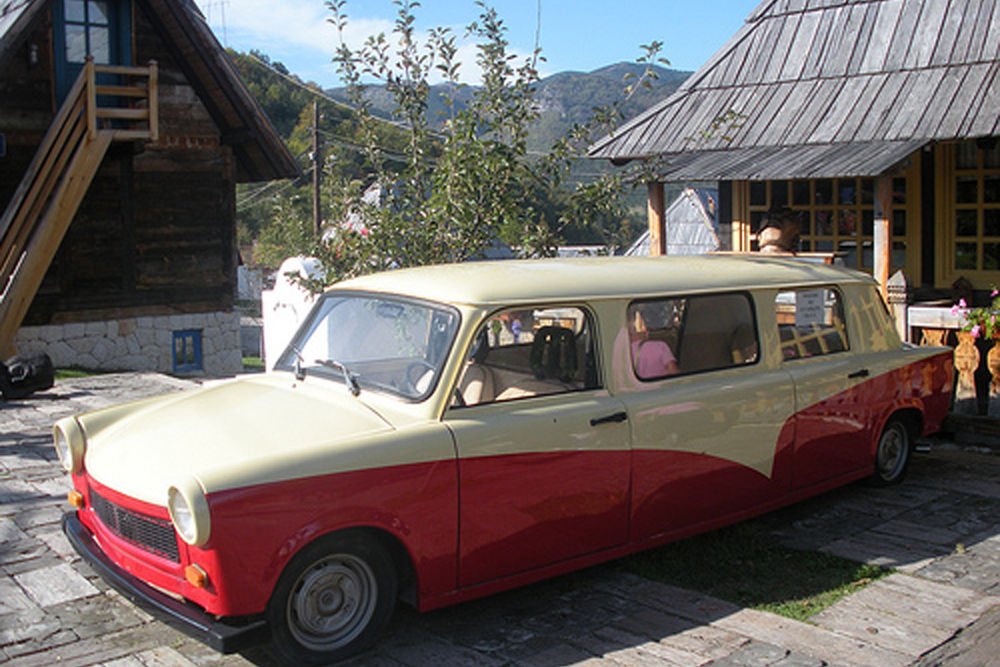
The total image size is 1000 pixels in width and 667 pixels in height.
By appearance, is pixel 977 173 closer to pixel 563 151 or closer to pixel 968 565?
pixel 563 151

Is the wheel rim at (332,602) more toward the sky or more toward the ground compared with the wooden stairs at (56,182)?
more toward the ground

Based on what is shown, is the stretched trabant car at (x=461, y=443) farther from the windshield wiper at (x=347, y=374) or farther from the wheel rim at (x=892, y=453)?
the wheel rim at (x=892, y=453)

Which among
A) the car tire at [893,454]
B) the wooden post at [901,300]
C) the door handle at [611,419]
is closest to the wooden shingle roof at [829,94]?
the wooden post at [901,300]

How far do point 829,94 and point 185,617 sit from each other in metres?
10.1

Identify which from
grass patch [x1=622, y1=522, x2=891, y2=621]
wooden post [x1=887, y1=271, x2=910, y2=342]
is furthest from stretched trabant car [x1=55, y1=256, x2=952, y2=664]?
wooden post [x1=887, y1=271, x2=910, y2=342]

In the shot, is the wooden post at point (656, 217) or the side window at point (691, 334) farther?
the wooden post at point (656, 217)

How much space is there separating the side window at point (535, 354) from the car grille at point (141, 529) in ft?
5.23

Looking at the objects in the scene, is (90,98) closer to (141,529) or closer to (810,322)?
(810,322)

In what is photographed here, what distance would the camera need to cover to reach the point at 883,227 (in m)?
10.4

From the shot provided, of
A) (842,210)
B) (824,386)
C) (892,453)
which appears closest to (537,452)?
(824,386)

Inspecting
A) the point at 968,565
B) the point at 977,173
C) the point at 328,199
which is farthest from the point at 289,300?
the point at 968,565

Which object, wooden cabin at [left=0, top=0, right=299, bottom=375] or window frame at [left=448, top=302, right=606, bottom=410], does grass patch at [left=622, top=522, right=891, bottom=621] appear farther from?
wooden cabin at [left=0, top=0, right=299, bottom=375]

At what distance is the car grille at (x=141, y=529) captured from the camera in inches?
174

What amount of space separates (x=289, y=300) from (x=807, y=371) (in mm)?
10922
